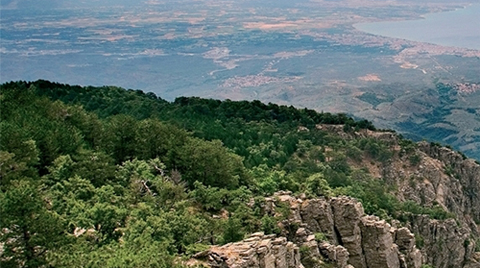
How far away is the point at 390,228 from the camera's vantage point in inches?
1294

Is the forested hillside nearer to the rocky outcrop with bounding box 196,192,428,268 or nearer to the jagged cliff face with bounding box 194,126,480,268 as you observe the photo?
the jagged cliff face with bounding box 194,126,480,268

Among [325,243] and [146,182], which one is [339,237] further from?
[146,182]

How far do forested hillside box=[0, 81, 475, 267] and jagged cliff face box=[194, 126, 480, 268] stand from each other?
97 cm

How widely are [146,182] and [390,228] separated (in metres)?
14.4

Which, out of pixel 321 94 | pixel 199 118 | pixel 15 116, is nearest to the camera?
pixel 15 116

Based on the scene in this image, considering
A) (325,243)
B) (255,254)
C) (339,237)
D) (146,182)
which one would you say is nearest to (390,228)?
(339,237)

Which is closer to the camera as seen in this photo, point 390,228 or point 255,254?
point 255,254

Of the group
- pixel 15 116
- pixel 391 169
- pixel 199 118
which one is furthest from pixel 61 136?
pixel 391 169

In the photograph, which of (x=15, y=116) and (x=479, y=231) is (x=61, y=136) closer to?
(x=15, y=116)

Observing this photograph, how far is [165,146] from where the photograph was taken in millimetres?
34000

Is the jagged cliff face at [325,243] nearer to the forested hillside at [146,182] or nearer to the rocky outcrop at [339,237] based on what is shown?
the rocky outcrop at [339,237]

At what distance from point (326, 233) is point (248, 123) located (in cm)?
3362

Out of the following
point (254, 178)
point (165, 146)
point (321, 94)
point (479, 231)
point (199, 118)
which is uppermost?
point (165, 146)

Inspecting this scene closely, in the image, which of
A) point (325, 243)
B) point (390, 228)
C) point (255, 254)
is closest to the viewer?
point (255, 254)
